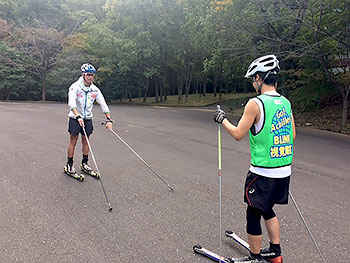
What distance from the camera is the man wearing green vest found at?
8.02 feet

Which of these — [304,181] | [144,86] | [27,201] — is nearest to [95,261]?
[27,201]

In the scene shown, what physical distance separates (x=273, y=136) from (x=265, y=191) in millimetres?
500

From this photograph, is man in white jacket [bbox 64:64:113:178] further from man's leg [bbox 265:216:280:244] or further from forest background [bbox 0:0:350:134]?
forest background [bbox 0:0:350:134]

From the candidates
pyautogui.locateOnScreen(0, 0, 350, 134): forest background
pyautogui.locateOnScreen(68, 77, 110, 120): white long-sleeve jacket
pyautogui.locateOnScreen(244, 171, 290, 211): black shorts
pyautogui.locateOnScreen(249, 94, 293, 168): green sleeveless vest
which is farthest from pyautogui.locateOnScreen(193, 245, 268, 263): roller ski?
pyautogui.locateOnScreen(0, 0, 350, 134): forest background

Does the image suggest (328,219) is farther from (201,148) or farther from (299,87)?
(299,87)

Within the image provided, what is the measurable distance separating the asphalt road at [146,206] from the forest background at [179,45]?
19.4 feet

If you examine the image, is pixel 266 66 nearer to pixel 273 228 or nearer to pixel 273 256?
pixel 273 228

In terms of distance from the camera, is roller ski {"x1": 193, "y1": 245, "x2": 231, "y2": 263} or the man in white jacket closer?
roller ski {"x1": 193, "y1": 245, "x2": 231, "y2": 263}

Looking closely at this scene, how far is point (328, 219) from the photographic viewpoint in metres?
3.86

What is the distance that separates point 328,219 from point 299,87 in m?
13.5

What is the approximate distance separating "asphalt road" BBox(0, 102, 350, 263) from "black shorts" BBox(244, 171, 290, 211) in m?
0.84

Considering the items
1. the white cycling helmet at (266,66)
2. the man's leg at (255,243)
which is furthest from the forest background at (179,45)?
the man's leg at (255,243)

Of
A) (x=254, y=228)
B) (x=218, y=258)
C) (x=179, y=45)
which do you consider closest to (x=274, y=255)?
(x=254, y=228)

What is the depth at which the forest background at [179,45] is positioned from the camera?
1123cm
